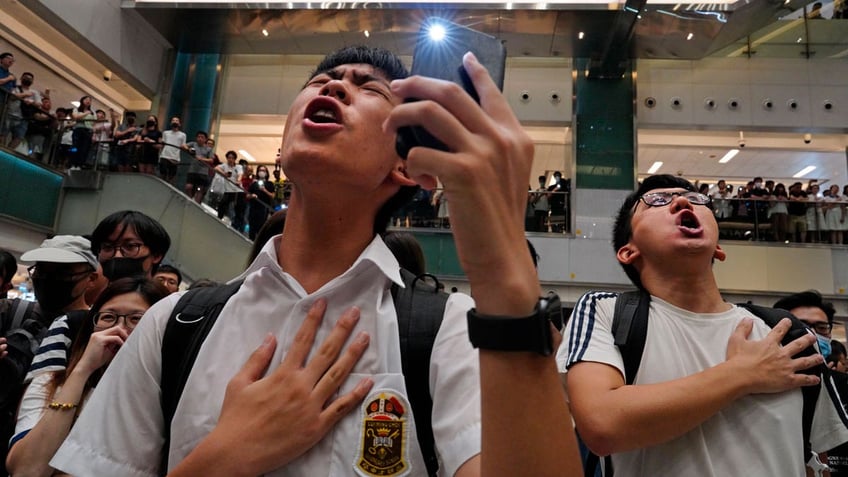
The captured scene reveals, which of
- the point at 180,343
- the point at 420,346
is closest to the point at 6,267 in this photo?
the point at 180,343

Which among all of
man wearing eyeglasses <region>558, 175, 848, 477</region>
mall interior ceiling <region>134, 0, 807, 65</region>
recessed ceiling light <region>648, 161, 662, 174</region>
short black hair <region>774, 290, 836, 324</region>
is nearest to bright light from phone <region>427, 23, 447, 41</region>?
man wearing eyeglasses <region>558, 175, 848, 477</region>

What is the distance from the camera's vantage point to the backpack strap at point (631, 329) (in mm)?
1646

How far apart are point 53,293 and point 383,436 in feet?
8.38

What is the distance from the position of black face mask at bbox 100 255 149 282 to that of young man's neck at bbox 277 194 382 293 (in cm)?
210

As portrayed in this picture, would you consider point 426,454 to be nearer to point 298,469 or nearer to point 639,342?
point 298,469

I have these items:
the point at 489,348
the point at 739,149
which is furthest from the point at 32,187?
the point at 739,149

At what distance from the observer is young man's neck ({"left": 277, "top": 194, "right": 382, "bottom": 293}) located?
50.5 inches

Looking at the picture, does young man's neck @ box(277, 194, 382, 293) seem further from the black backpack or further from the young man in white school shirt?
the black backpack

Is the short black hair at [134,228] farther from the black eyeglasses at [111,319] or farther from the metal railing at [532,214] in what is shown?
the metal railing at [532,214]

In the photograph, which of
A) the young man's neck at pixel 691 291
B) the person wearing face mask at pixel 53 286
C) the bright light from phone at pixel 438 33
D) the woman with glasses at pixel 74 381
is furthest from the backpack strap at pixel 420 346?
the person wearing face mask at pixel 53 286

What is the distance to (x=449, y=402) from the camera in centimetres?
100

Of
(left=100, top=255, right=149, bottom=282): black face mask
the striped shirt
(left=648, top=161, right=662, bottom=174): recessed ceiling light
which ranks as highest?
(left=648, top=161, right=662, bottom=174): recessed ceiling light

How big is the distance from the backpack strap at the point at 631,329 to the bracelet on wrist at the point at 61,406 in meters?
1.67

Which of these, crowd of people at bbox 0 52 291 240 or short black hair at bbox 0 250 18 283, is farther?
crowd of people at bbox 0 52 291 240
